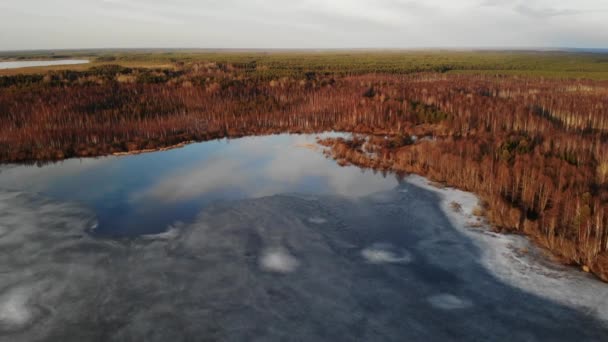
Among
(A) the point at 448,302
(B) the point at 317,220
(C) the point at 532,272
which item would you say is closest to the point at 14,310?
(B) the point at 317,220

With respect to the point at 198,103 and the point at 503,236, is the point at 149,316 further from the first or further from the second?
the point at 198,103

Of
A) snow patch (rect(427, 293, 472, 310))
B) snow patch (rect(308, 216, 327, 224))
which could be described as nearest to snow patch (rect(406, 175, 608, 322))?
snow patch (rect(427, 293, 472, 310))

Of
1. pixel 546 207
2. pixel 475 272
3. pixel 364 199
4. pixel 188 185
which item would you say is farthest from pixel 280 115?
pixel 475 272

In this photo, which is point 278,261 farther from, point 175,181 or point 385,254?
point 175,181

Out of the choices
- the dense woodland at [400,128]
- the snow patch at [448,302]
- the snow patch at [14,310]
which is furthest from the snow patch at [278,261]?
the dense woodland at [400,128]

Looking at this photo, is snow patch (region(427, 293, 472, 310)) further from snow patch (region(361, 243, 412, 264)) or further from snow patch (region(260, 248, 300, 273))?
snow patch (region(260, 248, 300, 273))

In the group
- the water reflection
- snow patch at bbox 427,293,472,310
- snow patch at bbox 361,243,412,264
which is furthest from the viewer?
the water reflection
